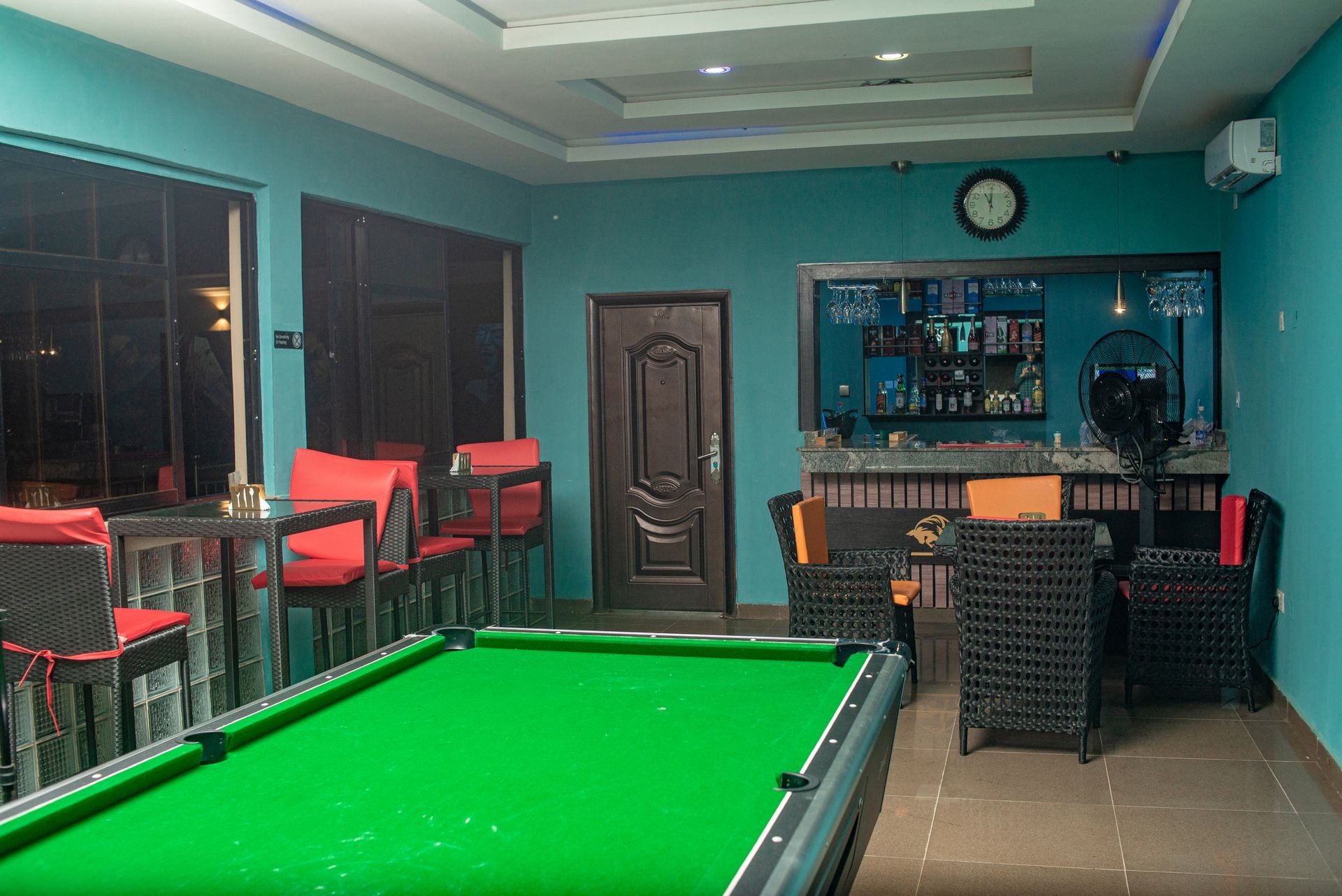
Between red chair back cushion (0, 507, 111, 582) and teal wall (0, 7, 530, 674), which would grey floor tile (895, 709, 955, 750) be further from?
red chair back cushion (0, 507, 111, 582)

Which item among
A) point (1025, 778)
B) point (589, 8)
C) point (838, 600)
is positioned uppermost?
point (589, 8)

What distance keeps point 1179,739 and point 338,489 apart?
3.52 metres

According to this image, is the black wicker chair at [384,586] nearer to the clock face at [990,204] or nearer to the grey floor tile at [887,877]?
the grey floor tile at [887,877]

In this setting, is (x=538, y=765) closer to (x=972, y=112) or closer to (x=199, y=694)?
(x=199, y=694)

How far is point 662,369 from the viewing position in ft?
24.0

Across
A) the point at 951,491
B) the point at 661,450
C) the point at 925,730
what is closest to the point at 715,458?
the point at 661,450

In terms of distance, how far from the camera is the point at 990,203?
677 cm

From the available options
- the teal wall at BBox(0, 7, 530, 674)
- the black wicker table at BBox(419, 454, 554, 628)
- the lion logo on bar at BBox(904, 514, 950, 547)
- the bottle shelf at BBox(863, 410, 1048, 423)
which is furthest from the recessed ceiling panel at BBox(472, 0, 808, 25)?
the bottle shelf at BBox(863, 410, 1048, 423)

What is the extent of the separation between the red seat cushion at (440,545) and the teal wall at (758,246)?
2178 millimetres

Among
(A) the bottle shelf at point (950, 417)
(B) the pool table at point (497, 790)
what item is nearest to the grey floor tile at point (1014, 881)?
(B) the pool table at point (497, 790)

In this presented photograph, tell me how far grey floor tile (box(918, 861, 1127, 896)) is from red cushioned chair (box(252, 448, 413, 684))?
2.25 metres

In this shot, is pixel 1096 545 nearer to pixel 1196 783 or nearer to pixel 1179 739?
pixel 1179 739

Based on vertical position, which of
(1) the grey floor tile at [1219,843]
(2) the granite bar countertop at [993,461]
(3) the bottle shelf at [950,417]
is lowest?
(1) the grey floor tile at [1219,843]

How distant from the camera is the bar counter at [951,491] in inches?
253
